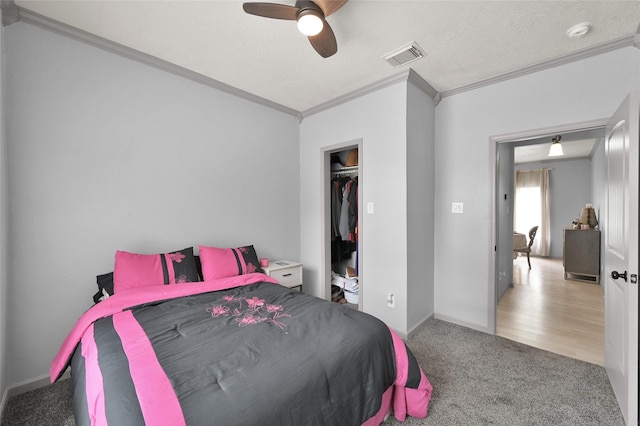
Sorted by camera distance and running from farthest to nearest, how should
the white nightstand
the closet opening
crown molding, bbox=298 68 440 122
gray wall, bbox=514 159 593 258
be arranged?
gray wall, bbox=514 159 593 258
the closet opening
the white nightstand
crown molding, bbox=298 68 440 122

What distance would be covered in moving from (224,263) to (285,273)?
2.66ft

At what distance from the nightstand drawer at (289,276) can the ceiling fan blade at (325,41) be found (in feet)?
7.18

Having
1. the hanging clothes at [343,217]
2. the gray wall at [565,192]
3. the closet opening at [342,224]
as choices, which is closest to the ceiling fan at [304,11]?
the closet opening at [342,224]

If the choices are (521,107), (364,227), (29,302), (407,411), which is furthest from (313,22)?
(29,302)

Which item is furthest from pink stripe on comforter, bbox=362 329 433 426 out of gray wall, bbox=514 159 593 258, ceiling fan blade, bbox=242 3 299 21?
gray wall, bbox=514 159 593 258

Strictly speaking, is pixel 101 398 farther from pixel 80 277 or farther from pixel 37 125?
pixel 37 125

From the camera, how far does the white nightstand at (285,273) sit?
3.07 metres

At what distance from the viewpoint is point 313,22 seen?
1.68m

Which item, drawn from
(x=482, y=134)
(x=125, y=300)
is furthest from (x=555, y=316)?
(x=125, y=300)

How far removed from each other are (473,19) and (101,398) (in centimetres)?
301

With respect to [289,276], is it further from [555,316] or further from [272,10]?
[555,316]

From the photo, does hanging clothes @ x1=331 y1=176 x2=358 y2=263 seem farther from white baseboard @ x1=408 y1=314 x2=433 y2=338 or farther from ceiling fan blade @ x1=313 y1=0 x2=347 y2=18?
ceiling fan blade @ x1=313 y1=0 x2=347 y2=18

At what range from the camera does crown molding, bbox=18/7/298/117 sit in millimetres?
1983

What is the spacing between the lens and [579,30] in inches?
80.7
